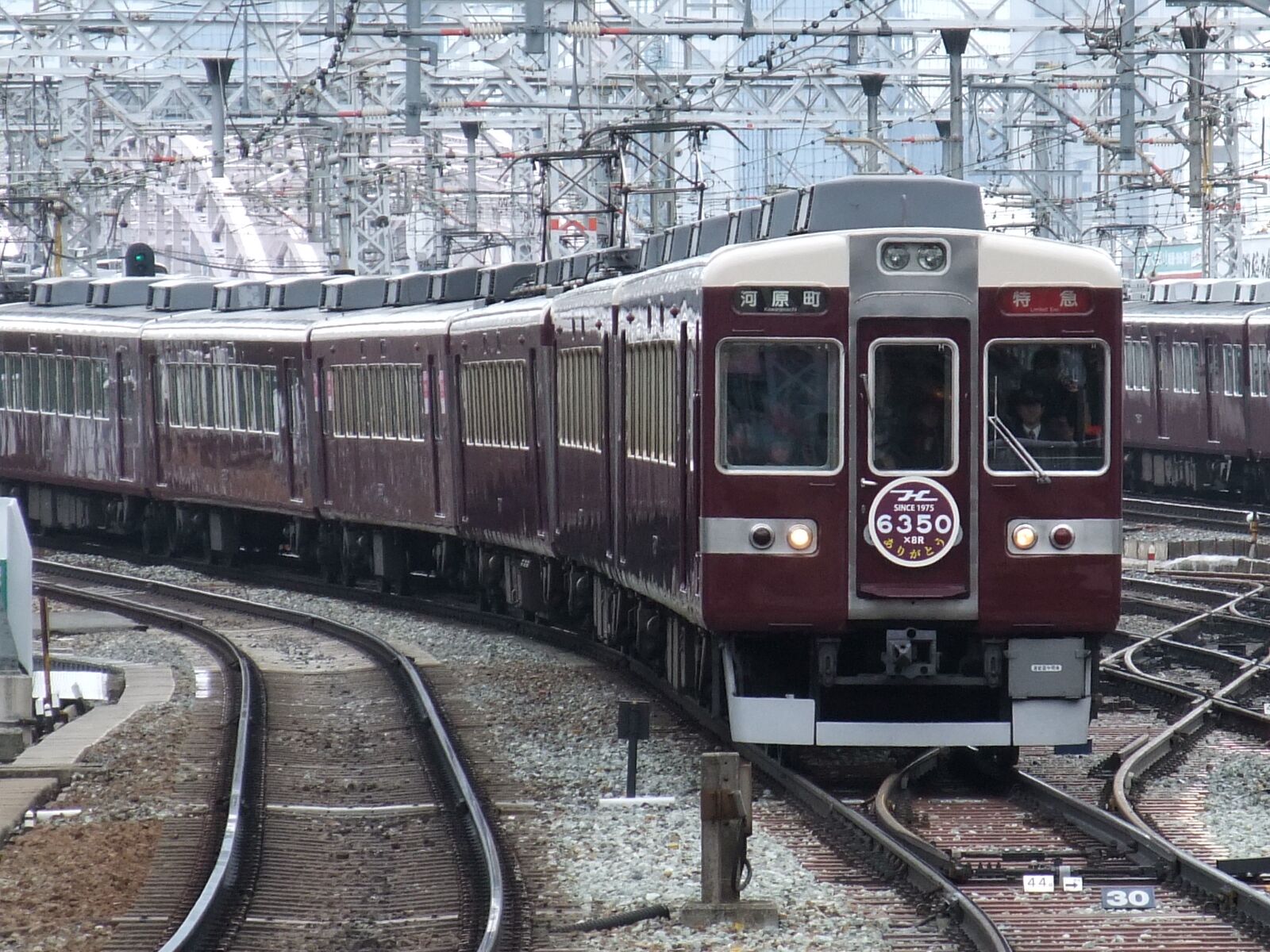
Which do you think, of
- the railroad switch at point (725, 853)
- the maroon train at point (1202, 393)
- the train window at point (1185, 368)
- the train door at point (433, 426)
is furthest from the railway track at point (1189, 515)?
the railroad switch at point (725, 853)

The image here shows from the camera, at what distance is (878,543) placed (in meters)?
10.4

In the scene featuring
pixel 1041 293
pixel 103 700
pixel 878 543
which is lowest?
pixel 103 700

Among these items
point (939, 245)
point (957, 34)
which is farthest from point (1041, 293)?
point (957, 34)

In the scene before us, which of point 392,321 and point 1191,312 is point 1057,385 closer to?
point 392,321

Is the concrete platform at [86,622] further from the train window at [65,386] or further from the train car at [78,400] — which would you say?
the train window at [65,386]

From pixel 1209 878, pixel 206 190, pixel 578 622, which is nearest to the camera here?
pixel 1209 878

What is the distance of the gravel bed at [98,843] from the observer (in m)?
8.34

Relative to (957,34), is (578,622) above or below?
below

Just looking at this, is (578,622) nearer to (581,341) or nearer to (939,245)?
(581,341)

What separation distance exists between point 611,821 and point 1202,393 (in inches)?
994

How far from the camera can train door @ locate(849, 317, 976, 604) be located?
10.3 metres

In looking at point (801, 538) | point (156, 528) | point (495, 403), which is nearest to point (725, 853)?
point (801, 538)

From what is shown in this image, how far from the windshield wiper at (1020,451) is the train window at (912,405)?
0.19 metres

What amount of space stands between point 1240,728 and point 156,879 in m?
6.04
